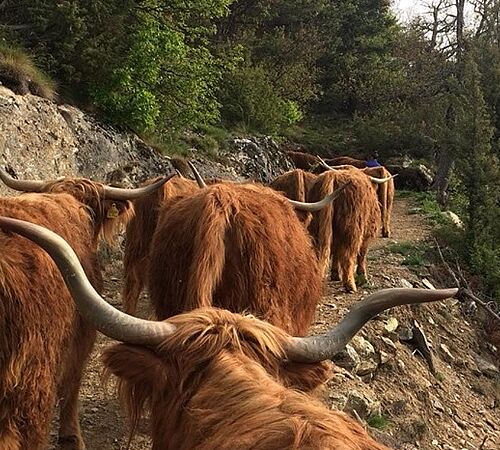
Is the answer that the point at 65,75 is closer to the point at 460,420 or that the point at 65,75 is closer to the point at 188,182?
the point at 188,182

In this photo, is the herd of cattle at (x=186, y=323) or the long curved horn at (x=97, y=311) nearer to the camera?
the herd of cattle at (x=186, y=323)

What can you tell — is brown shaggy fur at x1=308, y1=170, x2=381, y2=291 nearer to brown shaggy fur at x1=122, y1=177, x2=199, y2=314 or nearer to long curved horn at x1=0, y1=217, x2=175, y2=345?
brown shaggy fur at x1=122, y1=177, x2=199, y2=314

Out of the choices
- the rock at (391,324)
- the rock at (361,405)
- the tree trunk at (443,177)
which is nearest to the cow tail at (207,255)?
the rock at (361,405)

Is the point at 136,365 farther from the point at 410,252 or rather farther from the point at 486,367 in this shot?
the point at 410,252

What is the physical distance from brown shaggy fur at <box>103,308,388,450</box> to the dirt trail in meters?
1.56

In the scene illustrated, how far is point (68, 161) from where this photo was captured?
35.6 ft

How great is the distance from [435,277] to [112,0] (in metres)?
9.00

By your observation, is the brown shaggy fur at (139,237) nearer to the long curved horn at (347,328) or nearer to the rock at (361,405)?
the rock at (361,405)

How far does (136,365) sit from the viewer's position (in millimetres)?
2412

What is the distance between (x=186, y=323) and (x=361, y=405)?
3.81 metres

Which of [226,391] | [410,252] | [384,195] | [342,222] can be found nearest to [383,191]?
[384,195]

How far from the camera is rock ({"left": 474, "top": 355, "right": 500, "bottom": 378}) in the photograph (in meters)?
9.08

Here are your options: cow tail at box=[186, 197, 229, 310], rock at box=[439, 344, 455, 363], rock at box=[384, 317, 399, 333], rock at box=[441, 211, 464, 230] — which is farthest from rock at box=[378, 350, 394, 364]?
rock at box=[441, 211, 464, 230]

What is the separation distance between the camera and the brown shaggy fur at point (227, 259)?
11.8 ft
